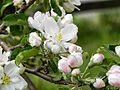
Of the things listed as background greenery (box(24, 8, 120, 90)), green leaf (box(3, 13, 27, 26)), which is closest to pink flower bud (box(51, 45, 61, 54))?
green leaf (box(3, 13, 27, 26))

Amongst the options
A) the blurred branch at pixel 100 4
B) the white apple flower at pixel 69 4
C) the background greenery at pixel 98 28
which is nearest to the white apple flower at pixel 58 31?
the white apple flower at pixel 69 4

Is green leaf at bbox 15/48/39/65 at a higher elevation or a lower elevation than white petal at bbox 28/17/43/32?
lower

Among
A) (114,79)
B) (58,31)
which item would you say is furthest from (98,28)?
(114,79)

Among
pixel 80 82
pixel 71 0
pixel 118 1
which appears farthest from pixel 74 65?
pixel 118 1

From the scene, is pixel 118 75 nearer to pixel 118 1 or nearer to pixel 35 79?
pixel 35 79

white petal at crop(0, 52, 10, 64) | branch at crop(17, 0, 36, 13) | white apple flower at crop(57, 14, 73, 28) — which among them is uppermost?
branch at crop(17, 0, 36, 13)

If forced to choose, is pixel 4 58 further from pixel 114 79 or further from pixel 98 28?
pixel 98 28

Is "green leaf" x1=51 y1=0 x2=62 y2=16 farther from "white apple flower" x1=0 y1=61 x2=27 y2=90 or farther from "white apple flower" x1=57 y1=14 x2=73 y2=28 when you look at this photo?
"white apple flower" x1=0 y1=61 x2=27 y2=90
